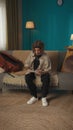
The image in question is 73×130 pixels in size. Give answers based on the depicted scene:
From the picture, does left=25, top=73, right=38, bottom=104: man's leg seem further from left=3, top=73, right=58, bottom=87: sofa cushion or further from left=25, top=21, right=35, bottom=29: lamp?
left=25, top=21, right=35, bottom=29: lamp

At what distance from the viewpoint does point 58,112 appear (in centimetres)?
252

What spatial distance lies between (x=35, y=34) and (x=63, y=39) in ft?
2.84

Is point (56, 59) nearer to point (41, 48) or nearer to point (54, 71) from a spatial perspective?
point (54, 71)

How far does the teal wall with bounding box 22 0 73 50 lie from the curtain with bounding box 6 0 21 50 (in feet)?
1.22

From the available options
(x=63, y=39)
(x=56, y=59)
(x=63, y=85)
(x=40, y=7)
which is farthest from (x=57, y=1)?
(x=63, y=85)

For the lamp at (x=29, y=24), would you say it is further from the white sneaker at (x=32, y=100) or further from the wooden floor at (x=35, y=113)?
the white sneaker at (x=32, y=100)

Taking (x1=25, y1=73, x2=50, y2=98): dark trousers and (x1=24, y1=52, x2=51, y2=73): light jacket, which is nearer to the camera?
(x1=25, y1=73, x2=50, y2=98): dark trousers

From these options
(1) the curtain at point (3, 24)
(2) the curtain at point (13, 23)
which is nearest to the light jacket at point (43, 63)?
(1) the curtain at point (3, 24)

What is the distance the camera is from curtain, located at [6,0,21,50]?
5641mm

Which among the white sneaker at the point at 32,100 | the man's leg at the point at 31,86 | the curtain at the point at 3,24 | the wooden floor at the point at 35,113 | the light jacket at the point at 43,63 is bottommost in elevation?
the wooden floor at the point at 35,113

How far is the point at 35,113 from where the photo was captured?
8.19ft

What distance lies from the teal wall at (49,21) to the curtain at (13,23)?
0.37 m

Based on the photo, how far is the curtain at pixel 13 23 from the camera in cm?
564

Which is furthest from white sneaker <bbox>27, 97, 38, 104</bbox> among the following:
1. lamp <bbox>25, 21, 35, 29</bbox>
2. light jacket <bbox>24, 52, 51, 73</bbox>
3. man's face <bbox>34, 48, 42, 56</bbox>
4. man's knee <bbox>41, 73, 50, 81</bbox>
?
lamp <bbox>25, 21, 35, 29</bbox>
